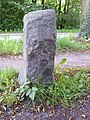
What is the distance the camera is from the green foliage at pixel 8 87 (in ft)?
12.5

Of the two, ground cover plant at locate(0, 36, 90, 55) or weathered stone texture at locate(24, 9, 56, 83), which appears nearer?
weathered stone texture at locate(24, 9, 56, 83)

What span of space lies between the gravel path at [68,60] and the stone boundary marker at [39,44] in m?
1.68

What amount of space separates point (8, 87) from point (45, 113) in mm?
716

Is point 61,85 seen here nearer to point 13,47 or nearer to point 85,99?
point 85,99

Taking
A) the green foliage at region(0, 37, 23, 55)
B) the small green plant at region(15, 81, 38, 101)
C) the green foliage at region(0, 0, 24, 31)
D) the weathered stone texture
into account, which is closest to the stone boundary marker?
the weathered stone texture

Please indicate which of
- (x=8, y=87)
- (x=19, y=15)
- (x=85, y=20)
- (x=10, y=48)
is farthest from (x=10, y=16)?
(x=8, y=87)

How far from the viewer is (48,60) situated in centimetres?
386

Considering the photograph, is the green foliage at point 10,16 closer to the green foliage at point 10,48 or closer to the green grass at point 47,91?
the green foliage at point 10,48

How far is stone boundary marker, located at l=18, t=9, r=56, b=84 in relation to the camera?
3.75 meters

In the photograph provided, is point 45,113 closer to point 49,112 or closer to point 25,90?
point 49,112

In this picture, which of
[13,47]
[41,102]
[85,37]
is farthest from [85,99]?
[85,37]

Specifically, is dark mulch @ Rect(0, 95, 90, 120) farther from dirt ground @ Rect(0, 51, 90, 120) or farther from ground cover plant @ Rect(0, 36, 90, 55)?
ground cover plant @ Rect(0, 36, 90, 55)

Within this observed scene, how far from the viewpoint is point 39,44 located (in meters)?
3.75

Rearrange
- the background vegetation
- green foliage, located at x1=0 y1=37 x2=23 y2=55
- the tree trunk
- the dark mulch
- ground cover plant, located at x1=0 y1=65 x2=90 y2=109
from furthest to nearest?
1. the background vegetation
2. the tree trunk
3. green foliage, located at x1=0 y1=37 x2=23 y2=55
4. ground cover plant, located at x1=0 y1=65 x2=90 y2=109
5. the dark mulch
